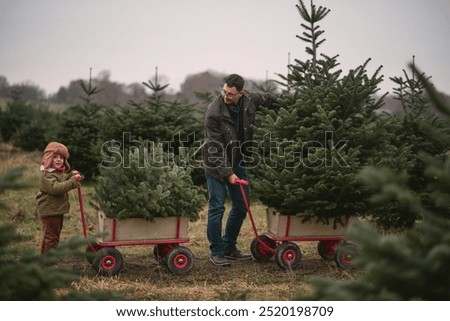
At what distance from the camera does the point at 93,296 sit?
3.10 metres

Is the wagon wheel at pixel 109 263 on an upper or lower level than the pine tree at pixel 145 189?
lower

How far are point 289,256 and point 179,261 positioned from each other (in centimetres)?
123

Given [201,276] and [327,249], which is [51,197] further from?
[327,249]

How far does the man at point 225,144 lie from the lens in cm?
660

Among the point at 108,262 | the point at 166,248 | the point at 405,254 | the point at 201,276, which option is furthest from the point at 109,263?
the point at 405,254

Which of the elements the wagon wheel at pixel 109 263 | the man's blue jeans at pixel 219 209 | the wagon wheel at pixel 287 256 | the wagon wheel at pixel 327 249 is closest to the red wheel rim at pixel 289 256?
the wagon wheel at pixel 287 256

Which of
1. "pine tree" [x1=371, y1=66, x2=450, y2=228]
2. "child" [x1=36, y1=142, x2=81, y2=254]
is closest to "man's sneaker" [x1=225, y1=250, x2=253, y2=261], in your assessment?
"pine tree" [x1=371, y1=66, x2=450, y2=228]

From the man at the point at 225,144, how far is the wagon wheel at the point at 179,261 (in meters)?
0.54

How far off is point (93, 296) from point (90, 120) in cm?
1111

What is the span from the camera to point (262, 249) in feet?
22.6

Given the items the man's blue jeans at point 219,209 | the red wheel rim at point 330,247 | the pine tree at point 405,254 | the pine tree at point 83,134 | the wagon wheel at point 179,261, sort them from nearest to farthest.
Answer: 1. the pine tree at point 405,254
2. the wagon wheel at point 179,261
3. the man's blue jeans at point 219,209
4. the red wheel rim at point 330,247
5. the pine tree at point 83,134

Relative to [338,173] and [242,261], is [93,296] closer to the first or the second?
[338,173]

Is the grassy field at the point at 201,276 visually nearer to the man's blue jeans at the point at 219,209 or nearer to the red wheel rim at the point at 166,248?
the red wheel rim at the point at 166,248
